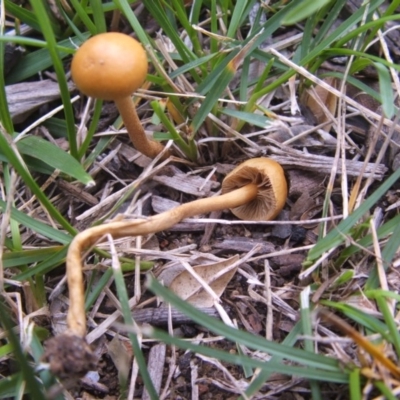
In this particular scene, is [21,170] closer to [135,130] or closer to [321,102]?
[135,130]

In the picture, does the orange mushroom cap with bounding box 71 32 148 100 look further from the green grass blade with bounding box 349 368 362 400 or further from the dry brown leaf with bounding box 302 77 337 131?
the green grass blade with bounding box 349 368 362 400

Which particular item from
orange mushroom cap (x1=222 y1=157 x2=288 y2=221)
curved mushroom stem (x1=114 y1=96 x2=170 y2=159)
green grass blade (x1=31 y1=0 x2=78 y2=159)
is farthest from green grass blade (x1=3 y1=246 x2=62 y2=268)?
orange mushroom cap (x1=222 y1=157 x2=288 y2=221)

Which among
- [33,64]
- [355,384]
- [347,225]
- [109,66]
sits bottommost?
[355,384]

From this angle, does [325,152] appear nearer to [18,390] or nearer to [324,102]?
[324,102]

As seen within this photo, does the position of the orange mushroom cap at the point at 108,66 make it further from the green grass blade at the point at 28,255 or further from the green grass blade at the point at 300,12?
the green grass blade at the point at 28,255

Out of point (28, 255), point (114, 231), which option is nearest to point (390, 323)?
point (114, 231)

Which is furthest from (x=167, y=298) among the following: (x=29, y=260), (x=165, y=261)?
(x=29, y=260)
